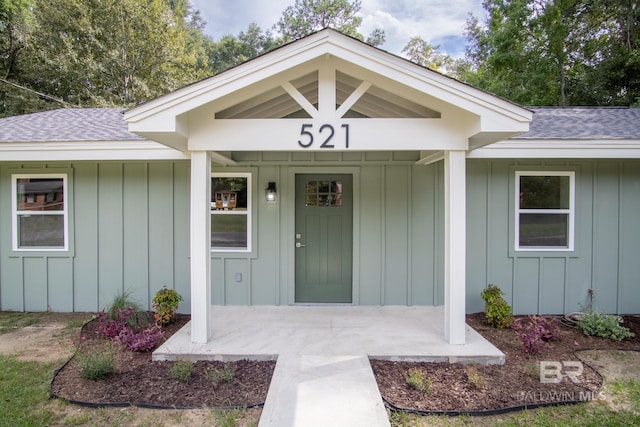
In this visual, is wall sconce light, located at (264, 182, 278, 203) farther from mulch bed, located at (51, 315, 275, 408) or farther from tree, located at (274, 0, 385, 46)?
tree, located at (274, 0, 385, 46)

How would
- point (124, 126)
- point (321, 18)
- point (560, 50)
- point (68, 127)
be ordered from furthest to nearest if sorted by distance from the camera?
point (321, 18), point (560, 50), point (124, 126), point (68, 127)

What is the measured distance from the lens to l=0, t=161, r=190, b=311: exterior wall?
17.8 feet

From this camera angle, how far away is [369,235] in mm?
5469

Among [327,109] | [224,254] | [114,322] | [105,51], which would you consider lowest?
[114,322]

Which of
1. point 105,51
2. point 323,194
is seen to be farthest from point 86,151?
point 105,51

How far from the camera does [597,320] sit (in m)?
4.56

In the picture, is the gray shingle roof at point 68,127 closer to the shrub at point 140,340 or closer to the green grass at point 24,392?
the shrub at point 140,340

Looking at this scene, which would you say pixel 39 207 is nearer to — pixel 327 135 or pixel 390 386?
pixel 327 135

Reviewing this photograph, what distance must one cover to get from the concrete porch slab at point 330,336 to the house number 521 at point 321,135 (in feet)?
7.13

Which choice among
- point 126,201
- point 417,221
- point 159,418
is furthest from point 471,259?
point 126,201

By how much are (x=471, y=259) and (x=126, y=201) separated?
5207 mm

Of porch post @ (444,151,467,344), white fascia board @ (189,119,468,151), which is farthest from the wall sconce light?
porch post @ (444,151,467,344)

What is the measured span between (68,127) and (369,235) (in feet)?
16.8

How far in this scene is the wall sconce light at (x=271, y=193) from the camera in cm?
537
